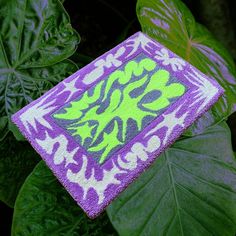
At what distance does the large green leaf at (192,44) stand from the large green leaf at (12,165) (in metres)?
0.38

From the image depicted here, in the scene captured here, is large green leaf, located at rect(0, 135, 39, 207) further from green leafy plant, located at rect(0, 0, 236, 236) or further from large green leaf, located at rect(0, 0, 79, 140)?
large green leaf, located at rect(0, 0, 79, 140)

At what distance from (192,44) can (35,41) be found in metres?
0.38

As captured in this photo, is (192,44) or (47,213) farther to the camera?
(192,44)

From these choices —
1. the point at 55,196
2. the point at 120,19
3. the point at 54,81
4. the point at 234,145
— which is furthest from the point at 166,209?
the point at 120,19

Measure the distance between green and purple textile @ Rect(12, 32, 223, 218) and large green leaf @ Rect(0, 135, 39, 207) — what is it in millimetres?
297

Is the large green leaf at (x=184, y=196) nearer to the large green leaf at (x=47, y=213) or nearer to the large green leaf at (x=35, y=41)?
the large green leaf at (x=47, y=213)

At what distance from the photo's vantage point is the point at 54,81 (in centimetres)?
82

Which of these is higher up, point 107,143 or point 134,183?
point 107,143

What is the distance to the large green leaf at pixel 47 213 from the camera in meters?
0.77

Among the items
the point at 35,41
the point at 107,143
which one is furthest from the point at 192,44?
the point at 107,143

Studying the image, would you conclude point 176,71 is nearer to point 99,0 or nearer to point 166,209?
point 166,209

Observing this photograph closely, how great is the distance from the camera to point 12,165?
2.87 feet

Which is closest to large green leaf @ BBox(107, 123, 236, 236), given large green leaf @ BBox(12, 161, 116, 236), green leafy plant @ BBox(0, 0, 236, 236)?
green leafy plant @ BBox(0, 0, 236, 236)

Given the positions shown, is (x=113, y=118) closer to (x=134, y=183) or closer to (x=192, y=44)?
(x=134, y=183)
